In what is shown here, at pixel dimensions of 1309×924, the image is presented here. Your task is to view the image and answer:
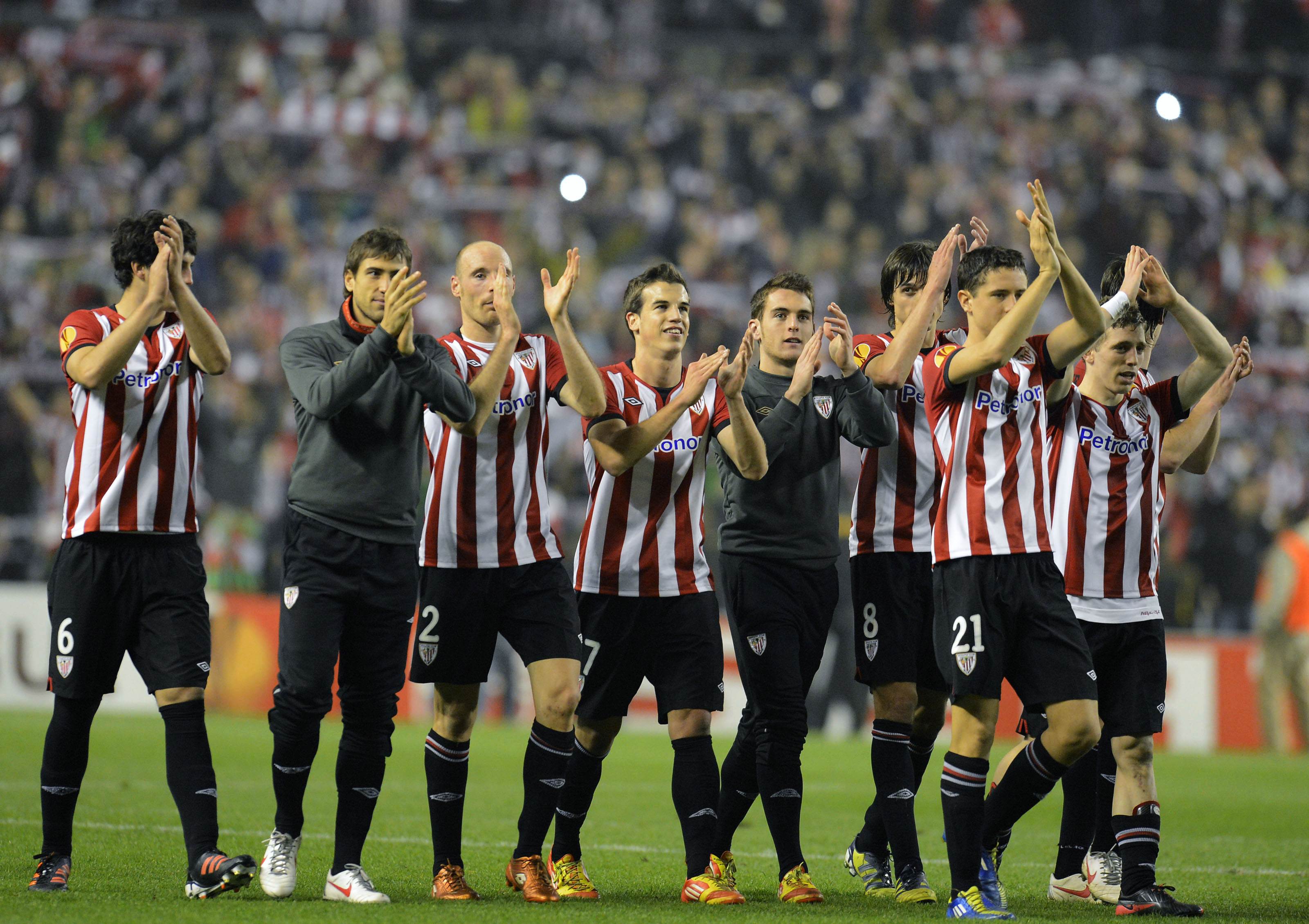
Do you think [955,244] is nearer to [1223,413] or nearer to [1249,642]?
[1249,642]

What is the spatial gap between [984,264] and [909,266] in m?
0.67

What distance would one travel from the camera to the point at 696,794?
18.2 ft

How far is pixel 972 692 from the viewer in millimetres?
5164

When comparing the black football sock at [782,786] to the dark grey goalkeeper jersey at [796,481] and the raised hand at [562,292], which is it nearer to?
the dark grey goalkeeper jersey at [796,481]

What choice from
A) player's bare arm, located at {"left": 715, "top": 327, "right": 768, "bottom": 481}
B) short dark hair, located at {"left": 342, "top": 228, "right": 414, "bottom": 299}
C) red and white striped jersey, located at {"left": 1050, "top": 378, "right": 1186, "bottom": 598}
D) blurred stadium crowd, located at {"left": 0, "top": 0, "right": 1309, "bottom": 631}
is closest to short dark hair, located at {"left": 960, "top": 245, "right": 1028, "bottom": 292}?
red and white striped jersey, located at {"left": 1050, "top": 378, "right": 1186, "bottom": 598}

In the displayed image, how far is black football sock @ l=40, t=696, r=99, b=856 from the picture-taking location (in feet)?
17.5

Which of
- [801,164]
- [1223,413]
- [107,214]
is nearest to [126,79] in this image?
[107,214]

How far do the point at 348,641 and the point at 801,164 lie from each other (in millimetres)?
15852

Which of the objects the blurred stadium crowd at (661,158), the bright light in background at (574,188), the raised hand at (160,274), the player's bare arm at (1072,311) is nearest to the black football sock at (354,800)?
the raised hand at (160,274)

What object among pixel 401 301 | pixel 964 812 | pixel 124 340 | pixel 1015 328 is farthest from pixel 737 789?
pixel 124 340

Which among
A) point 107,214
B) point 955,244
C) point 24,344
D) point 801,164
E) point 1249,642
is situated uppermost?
point 801,164

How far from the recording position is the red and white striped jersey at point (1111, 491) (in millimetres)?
5785

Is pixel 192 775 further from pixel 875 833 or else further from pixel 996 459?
pixel 996 459

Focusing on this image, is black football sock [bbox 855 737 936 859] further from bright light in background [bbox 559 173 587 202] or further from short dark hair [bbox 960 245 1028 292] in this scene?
bright light in background [bbox 559 173 587 202]
